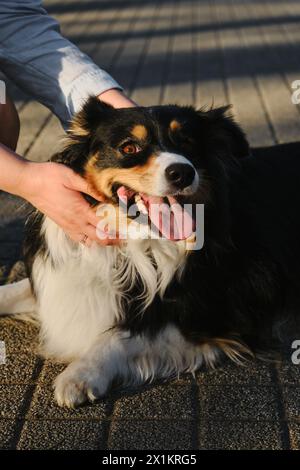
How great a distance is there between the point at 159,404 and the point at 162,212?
780mm

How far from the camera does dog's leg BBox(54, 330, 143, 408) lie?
3.19 meters

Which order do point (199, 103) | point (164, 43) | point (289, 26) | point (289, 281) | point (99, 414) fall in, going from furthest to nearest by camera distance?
point (289, 26) → point (164, 43) → point (199, 103) → point (289, 281) → point (99, 414)

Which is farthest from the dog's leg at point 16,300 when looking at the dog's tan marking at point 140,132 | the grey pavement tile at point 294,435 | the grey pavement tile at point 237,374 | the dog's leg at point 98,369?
the grey pavement tile at point 294,435

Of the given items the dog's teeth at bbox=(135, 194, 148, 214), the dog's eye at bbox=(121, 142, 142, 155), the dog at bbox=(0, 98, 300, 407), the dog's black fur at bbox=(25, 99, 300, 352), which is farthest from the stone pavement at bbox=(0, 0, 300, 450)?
the dog's eye at bbox=(121, 142, 142, 155)

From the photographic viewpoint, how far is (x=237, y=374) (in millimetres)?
3424

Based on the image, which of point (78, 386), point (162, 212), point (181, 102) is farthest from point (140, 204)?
point (181, 102)

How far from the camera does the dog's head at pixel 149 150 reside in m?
3.08

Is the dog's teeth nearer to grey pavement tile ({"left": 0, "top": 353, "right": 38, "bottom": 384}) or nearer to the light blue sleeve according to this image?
grey pavement tile ({"left": 0, "top": 353, "right": 38, "bottom": 384})

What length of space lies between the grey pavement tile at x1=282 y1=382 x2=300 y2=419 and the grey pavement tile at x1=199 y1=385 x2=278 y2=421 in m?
0.04

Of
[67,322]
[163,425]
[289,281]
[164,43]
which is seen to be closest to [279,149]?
[289,281]

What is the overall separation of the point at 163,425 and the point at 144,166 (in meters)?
1.01
